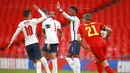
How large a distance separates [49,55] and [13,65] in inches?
242

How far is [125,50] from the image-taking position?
73.7ft

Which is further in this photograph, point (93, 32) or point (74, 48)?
point (74, 48)

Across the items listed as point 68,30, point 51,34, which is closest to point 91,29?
point 51,34

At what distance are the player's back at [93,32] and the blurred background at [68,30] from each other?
7.44 metres

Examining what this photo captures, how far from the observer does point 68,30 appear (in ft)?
78.1

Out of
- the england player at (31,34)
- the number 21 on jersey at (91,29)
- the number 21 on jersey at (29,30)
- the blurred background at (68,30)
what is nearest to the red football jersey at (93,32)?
the number 21 on jersey at (91,29)

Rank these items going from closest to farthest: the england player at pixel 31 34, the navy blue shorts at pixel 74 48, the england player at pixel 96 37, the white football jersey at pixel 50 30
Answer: the england player at pixel 96 37
the england player at pixel 31 34
the white football jersey at pixel 50 30
the navy blue shorts at pixel 74 48

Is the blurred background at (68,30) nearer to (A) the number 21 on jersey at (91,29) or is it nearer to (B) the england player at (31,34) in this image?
(B) the england player at (31,34)

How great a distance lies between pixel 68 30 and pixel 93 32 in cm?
1156

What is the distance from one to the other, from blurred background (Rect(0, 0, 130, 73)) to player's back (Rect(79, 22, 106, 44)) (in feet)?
24.4

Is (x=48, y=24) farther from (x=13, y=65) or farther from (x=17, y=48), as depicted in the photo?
(x=17, y=48)

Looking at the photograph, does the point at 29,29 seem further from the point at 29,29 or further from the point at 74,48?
the point at 74,48

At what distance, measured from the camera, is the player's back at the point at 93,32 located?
12242 millimetres

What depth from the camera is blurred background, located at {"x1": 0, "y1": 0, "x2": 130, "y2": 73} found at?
19.9 meters
